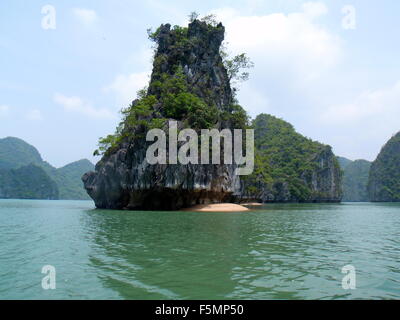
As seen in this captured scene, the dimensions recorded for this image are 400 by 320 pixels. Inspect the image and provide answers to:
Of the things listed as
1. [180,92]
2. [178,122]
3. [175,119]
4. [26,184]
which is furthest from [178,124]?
[26,184]

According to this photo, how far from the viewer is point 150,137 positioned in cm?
3300

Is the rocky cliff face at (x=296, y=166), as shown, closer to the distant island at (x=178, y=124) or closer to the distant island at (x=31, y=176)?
the distant island at (x=178, y=124)

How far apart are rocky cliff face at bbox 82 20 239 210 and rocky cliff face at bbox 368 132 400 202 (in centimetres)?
10079

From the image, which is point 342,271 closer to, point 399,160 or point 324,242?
point 324,242

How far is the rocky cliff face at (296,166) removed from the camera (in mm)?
90812

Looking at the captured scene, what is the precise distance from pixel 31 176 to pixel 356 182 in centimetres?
17277

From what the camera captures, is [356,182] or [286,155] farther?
[356,182]

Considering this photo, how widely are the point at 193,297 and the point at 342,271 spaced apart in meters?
4.47

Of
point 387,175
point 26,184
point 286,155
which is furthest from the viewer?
point 26,184

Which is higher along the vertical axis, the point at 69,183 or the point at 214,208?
the point at 69,183

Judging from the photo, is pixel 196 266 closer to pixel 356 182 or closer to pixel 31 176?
pixel 31 176

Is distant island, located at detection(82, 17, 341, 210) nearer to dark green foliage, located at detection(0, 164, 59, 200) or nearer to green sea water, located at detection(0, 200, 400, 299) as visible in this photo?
green sea water, located at detection(0, 200, 400, 299)

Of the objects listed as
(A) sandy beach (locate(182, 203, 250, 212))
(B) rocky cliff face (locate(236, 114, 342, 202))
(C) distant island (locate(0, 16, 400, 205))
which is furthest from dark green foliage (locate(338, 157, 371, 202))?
(A) sandy beach (locate(182, 203, 250, 212))

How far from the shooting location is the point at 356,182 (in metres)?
164
